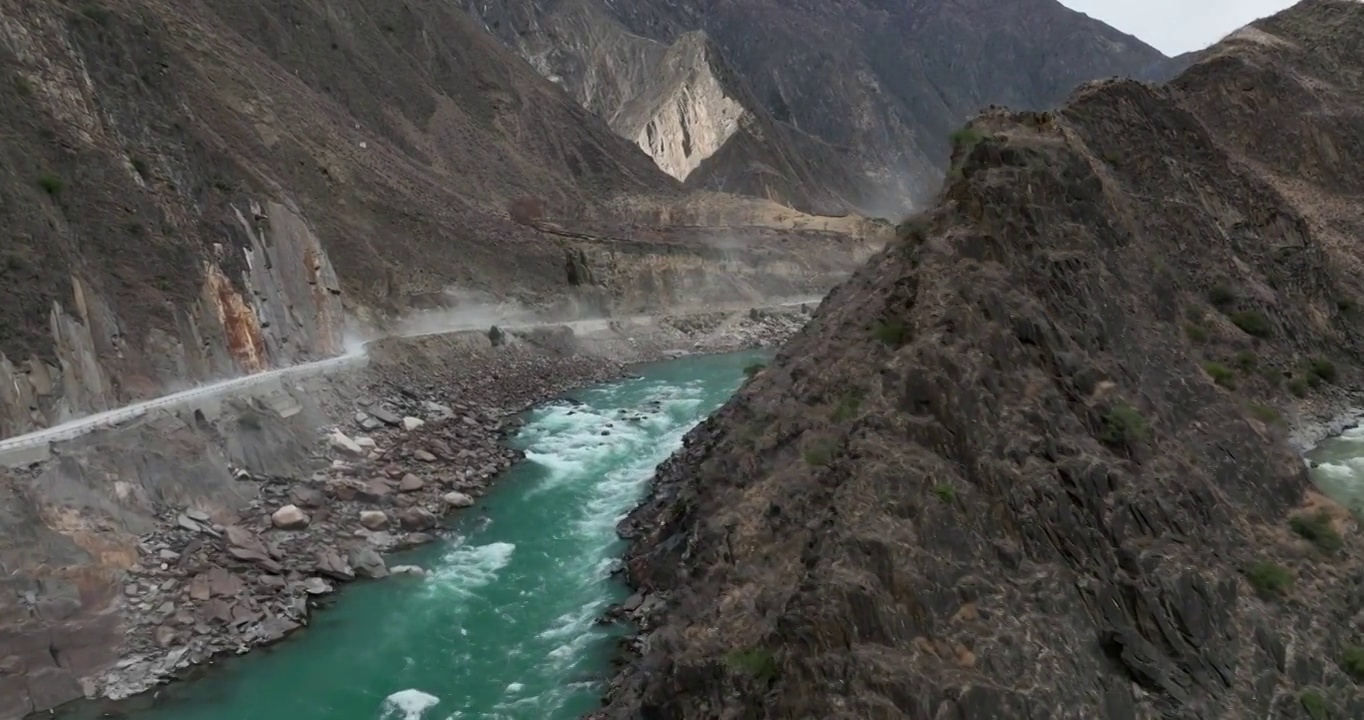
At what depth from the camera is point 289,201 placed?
36344 millimetres

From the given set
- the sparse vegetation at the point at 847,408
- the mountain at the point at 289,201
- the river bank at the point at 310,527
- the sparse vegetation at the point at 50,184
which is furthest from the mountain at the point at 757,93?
the sparse vegetation at the point at 847,408

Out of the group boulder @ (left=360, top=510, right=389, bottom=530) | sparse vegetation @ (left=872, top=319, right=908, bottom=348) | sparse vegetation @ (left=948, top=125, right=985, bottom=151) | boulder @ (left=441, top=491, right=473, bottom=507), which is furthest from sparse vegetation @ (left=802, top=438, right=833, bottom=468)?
boulder @ (left=441, top=491, right=473, bottom=507)

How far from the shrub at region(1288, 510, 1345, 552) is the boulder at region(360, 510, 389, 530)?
61.3 ft

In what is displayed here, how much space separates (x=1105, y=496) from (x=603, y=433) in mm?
22512

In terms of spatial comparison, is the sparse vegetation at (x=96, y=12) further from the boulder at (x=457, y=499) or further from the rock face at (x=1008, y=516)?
the rock face at (x=1008, y=516)

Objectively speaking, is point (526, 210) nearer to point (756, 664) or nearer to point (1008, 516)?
point (1008, 516)

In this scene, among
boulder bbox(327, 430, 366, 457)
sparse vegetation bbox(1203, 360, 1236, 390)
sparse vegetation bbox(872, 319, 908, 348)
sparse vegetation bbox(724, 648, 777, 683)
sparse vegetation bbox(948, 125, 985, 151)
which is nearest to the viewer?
sparse vegetation bbox(724, 648, 777, 683)

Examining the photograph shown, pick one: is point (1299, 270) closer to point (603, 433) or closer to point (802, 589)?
point (603, 433)

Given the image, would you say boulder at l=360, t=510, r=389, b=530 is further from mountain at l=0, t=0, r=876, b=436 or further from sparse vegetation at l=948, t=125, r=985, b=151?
sparse vegetation at l=948, t=125, r=985, b=151

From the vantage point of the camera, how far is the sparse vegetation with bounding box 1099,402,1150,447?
1212 centimetres

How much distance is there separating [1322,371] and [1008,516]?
19.4 m

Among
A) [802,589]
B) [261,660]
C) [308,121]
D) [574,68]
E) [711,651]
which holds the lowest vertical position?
[261,660]

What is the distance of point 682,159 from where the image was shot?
4633 inches

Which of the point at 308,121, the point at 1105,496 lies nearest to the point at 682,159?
the point at 308,121
